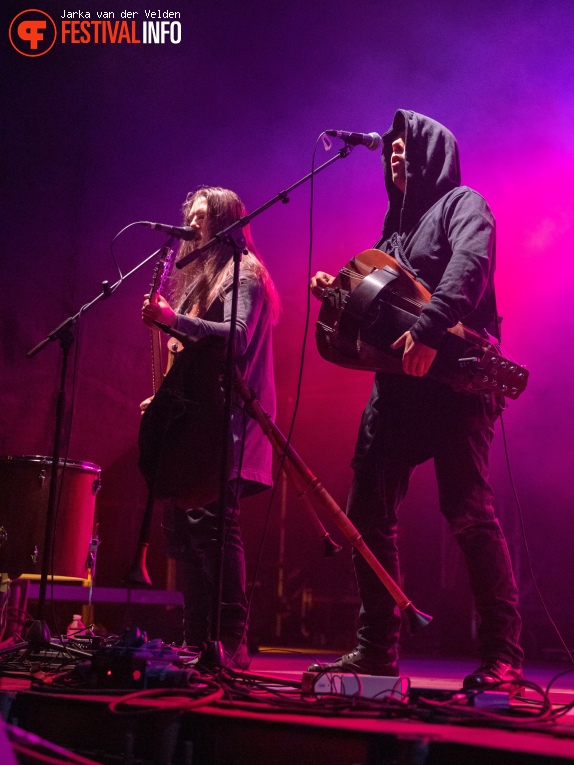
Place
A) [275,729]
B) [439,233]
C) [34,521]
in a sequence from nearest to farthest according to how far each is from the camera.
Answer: [275,729] < [439,233] < [34,521]

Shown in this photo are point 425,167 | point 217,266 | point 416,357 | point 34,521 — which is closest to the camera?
point 416,357

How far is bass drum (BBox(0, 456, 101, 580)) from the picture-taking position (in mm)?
4328

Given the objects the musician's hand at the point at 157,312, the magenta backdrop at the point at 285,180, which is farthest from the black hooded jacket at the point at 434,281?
the magenta backdrop at the point at 285,180

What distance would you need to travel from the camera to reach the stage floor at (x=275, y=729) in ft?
4.89

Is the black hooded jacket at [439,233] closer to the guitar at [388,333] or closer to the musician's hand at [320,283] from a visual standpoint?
the guitar at [388,333]

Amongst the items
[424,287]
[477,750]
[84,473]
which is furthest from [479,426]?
[84,473]

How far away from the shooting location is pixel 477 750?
1438mm

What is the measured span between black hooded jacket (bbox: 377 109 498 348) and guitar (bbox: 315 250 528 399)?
0.11 m

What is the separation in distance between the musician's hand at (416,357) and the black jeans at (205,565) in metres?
0.85

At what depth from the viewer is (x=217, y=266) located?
361 centimetres

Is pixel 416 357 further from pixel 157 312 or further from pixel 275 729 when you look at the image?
pixel 275 729

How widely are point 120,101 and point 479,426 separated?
173 inches

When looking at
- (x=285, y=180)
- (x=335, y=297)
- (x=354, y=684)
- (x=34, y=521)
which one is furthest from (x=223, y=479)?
(x=285, y=180)

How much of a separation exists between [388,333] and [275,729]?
5.21 feet
